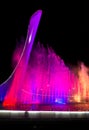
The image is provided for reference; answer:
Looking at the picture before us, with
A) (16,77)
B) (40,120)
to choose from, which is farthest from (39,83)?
(40,120)

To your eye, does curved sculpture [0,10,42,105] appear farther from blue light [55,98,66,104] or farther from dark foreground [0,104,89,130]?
dark foreground [0,104,89,130]

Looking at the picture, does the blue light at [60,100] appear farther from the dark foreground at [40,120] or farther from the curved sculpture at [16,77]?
the dark foreground at [40,120]

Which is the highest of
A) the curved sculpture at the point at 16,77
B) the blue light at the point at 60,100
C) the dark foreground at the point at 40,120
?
the curved sculpture at the point at 16,77

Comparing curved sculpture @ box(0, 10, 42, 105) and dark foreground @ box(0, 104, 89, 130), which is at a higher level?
curved sculpture @ box(0, 10, 42, 105)

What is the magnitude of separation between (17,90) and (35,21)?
4611mm

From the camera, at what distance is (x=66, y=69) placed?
25.9 m

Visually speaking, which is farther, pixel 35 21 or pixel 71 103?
pixel 35 21

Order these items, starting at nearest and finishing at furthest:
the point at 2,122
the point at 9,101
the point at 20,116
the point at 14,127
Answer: the point at 14,127
the point at 2,122
the point at 20,116
the point at 9,101

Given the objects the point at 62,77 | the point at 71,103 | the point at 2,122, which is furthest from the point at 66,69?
the point at 2,122

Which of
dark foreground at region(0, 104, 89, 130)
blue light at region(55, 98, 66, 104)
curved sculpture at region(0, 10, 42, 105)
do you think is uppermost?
curved sculpture at region(0, 10, 42, 105)

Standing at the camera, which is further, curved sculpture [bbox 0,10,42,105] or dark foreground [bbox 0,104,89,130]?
curved sculpture [bbox 0,10,42,105]

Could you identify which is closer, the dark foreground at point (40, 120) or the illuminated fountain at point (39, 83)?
the dark foreground at point (40, 120)

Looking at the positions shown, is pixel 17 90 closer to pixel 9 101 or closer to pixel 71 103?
pixel 9 101

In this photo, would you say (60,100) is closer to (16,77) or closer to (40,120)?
(16,77)
